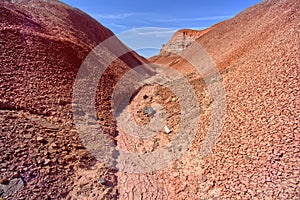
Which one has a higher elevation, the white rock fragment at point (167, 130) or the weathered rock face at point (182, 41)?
the weathered rock face at point (182, 41)

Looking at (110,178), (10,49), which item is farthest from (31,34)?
(110,178)

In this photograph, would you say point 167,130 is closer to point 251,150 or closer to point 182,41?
point 251,150

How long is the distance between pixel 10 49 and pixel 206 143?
732 cm

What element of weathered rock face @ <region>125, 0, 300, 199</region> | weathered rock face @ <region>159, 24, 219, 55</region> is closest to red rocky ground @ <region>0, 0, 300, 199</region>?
weathered rock face @ <region>125, 0, 300, 199</region>

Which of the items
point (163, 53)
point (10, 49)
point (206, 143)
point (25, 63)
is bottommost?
point (206, 143)

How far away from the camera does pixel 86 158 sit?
4.67 meters

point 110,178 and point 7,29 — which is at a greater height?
point 7,29

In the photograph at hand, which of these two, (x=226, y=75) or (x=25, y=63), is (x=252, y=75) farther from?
(x=25, y=63)

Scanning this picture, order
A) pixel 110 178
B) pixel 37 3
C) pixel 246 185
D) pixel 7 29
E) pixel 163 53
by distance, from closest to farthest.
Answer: pixel 246 185
pixel 110 178
pixel 7 29
pixel 37 3
pixel 163 53

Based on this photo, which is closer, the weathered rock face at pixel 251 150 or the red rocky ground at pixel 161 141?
the weathered rock face at pixel 251 150

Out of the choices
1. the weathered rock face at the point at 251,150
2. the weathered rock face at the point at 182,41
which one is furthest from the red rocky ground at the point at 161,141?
the weathered rock face at the point at 182,41

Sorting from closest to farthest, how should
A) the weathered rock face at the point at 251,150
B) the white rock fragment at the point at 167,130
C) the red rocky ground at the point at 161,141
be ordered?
the weathered rock face at the point at 251,150, the red rocky ground at the point at 161,141, the white rock fragment at the point at 167,130

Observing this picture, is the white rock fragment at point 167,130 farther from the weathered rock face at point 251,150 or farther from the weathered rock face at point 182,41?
the weathered rock face at point 182,41

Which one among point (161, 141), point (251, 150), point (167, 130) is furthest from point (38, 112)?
point (251, 150)
